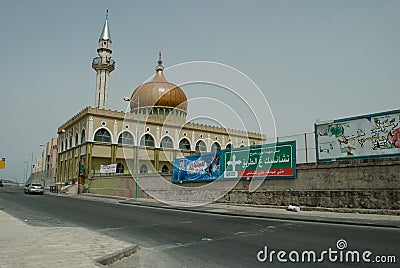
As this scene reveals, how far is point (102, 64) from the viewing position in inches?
2147

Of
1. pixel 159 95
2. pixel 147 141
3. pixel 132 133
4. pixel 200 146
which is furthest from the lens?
pixel 200 146

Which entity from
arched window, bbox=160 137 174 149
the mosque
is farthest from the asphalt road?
arched window, bbox=160 137 174 149

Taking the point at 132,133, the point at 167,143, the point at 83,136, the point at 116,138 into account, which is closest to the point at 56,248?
the point at 116,138

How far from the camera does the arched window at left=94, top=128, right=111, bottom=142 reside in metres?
46.8

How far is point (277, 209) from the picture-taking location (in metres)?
18.2

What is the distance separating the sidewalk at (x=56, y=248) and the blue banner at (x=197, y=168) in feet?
45.6

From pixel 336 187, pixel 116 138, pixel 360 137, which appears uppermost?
pixel 116 138

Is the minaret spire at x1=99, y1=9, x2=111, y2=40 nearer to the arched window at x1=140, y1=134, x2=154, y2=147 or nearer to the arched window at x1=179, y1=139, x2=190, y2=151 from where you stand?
the arched window at x1=140, y1=134, x2=154, y2=147

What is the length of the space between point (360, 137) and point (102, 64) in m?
46.0

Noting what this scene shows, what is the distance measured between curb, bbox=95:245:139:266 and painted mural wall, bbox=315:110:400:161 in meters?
12.7

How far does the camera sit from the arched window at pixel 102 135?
4678 centimetres

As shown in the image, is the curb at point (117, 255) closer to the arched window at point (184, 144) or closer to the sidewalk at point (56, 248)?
the sidewalk at point (56, 248)

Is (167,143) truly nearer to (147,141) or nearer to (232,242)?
(147,141)

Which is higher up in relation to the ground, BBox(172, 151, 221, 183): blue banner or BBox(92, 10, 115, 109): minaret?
BBox(92, 10, 115, 109): minaret
